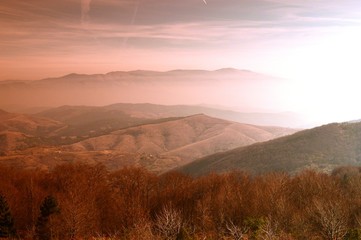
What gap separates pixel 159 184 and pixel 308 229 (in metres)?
62.7

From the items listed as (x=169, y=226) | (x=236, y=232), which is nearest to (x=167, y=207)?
(x=169, y=226)

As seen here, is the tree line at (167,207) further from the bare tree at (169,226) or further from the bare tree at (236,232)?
the bare tree at (236,232)

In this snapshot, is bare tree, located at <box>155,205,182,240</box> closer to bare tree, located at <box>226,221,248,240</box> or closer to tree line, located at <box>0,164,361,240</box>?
tree line, located at <box>0,164,361,240</box>

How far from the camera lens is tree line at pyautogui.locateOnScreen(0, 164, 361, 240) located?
195 feet

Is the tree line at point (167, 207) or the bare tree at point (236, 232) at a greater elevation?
the bare tree at point (236, 232)

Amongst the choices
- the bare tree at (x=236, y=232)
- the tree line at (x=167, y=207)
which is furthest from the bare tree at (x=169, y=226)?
the bare tree at (x=236, y=232)

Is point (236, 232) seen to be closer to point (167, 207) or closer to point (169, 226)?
point (169, 226)

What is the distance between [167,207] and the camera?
259 ft

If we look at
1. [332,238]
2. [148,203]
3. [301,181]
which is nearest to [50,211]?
[148,203]

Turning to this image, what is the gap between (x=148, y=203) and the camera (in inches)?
3647

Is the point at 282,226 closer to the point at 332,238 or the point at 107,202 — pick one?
the point at 332,238

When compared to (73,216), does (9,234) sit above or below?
below

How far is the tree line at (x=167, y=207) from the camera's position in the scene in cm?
5946

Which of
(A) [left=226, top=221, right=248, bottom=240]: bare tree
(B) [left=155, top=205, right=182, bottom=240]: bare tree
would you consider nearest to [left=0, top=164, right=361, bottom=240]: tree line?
(B) [left=155, top=205, right=182, bottom=240]: bare tree
